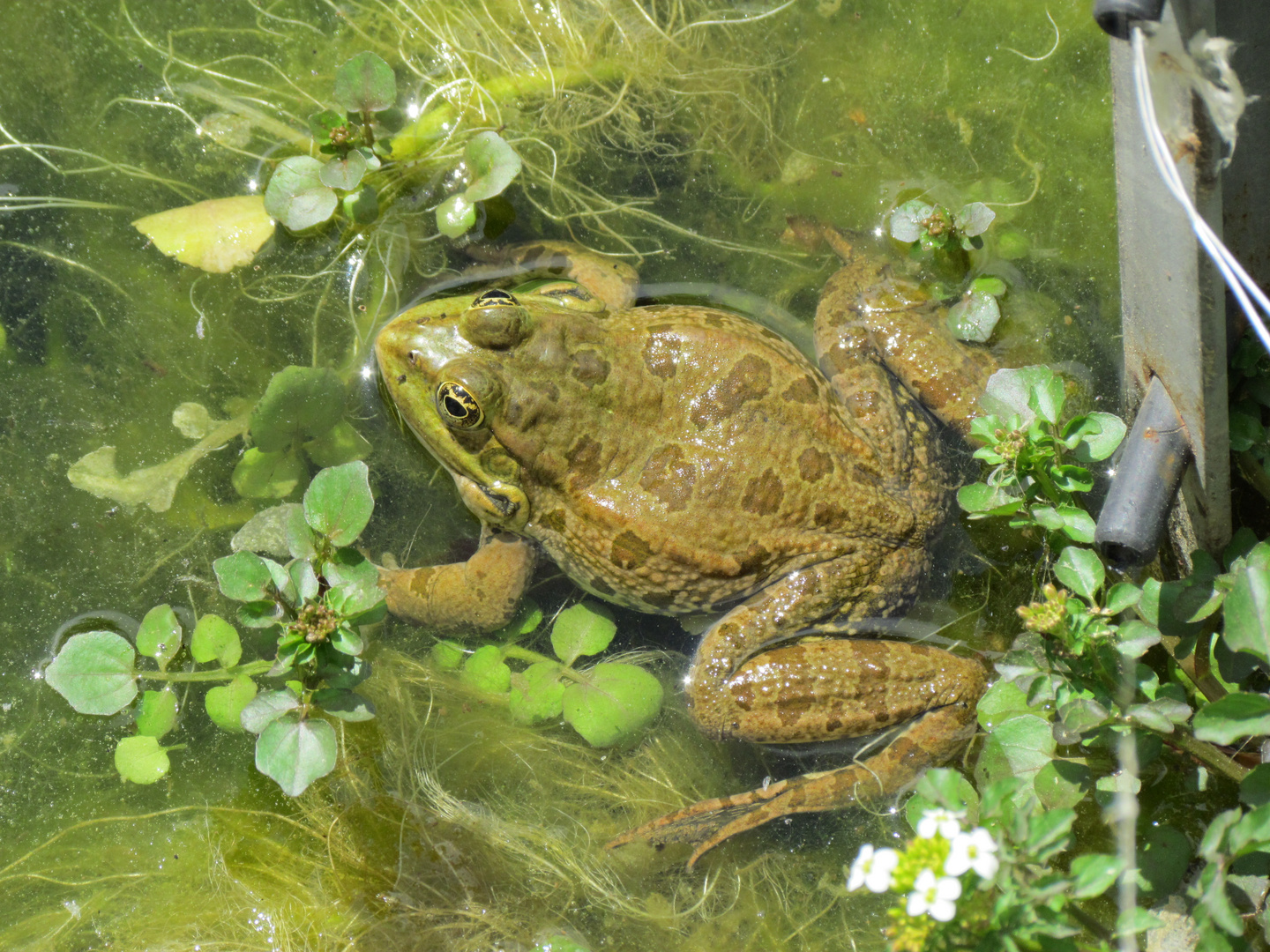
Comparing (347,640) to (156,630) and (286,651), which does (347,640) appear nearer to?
(286,651)

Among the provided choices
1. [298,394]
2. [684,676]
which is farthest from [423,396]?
[684,676]

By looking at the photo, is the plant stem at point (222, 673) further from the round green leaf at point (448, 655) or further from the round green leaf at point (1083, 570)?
the round green leaf at point (1083, 570)

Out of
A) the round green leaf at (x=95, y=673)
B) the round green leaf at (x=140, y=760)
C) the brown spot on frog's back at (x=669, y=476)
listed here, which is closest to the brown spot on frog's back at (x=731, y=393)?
the brown spot on frog's back at (x=669, y=476)

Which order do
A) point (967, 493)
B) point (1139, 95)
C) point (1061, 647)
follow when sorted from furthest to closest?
1. point (967, 493)
2. point (1061, 647)
3. point (1139, 95)

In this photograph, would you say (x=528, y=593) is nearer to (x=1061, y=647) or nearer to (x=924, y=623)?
(x=924, y=623)

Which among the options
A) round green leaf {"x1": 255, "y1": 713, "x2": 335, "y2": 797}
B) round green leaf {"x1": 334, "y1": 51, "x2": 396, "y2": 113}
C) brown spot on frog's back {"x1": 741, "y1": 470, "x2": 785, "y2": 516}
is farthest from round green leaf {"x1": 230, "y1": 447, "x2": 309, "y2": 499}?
brown spot on frog's back {"x1": 741, "y1": 470, "x2": 785, "y2": 516}

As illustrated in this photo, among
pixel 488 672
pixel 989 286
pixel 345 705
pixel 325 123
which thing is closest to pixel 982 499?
pixel 989 286
